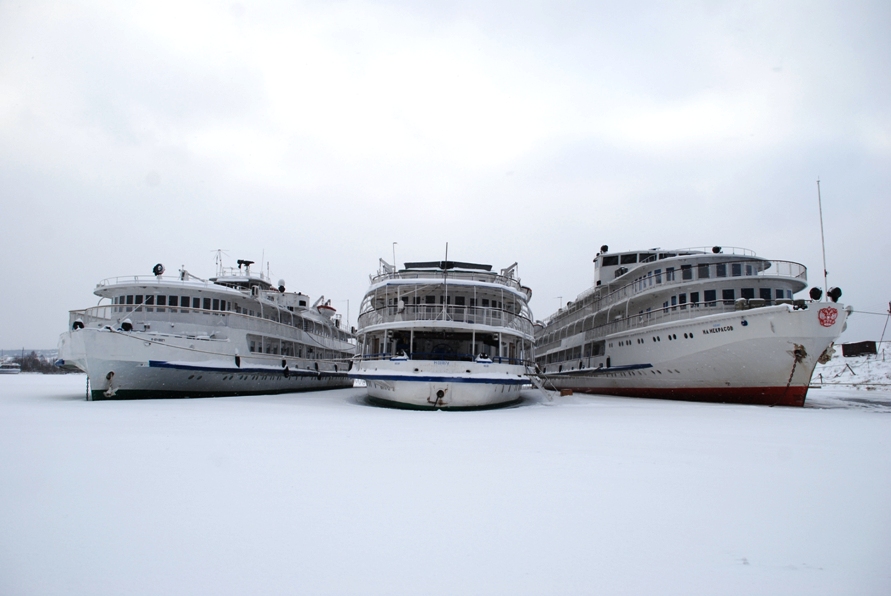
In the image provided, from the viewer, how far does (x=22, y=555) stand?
13.2 ft

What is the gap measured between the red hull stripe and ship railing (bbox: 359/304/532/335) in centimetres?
918

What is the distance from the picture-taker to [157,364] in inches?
842

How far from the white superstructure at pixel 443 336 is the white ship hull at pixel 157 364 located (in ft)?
22.1

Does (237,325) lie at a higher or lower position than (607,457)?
higher

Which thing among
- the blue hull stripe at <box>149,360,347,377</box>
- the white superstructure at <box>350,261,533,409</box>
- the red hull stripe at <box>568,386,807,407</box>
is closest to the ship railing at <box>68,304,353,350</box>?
the blue hull stripe at <box>149,360,347,377</box>

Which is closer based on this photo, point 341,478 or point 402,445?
point 341,478

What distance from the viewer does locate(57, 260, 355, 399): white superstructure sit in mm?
20750

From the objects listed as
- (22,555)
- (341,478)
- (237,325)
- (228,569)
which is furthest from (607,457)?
(237,325)

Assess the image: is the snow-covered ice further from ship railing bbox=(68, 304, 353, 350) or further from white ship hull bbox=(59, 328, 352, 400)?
ship railing bbox=(68, 304, 353, 350)

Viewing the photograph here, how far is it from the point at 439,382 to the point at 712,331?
43.4 ft

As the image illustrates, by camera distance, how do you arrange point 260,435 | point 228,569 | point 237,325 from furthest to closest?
point 237,325 → point 260,435 → point 228,569

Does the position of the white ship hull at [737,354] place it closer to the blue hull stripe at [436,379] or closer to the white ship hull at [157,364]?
the blue hull stripe at [436,379]

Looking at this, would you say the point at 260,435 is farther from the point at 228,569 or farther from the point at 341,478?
the point at 228,569

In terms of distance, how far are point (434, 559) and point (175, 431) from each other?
8.71m
